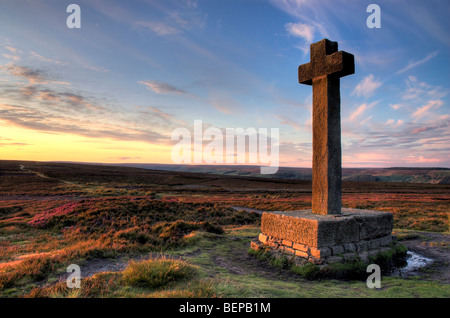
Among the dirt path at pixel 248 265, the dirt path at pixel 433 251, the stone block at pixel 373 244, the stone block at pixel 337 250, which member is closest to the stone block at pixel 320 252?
the stone block at pixel 337 250

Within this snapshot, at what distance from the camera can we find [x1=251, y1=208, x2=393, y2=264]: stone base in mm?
5934

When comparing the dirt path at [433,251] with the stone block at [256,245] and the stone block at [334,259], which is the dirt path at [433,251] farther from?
the stone block at [256,245]

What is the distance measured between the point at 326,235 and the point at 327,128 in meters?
2.68

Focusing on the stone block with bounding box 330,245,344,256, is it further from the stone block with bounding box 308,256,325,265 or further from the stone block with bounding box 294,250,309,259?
the stone block with bounding box 294,250,309,259

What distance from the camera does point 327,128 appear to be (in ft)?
22.3

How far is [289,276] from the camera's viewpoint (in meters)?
5.72

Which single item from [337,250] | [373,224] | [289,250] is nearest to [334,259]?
[337,250]

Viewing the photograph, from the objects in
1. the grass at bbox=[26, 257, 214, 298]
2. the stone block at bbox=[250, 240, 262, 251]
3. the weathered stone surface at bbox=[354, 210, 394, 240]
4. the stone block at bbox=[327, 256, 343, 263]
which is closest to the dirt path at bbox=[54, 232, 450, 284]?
the stone block at bbox=[250, 240, 262, 251]

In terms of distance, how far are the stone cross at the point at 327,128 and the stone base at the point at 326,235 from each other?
548 millimetres

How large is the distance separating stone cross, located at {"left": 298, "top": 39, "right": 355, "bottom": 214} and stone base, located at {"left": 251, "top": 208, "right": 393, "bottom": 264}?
21.6 inches

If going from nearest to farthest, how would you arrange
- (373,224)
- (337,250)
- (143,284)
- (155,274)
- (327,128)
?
(143,284) → (155,274) → (337,250) → (327,128) → (373,224)

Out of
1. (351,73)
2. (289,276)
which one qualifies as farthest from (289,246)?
(351,73)

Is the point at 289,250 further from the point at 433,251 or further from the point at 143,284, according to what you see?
the point at 433,251
